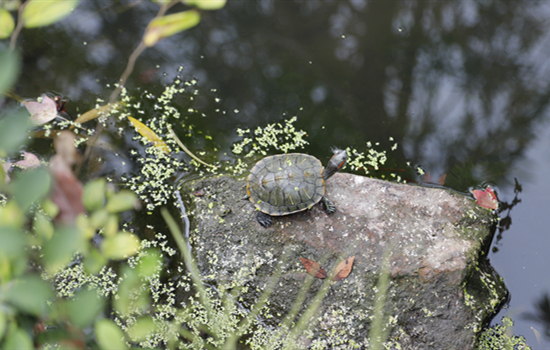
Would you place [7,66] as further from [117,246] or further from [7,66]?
[117,246]

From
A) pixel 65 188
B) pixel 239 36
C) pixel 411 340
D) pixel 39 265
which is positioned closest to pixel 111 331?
pixel 65 188

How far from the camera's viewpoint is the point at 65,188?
467mm

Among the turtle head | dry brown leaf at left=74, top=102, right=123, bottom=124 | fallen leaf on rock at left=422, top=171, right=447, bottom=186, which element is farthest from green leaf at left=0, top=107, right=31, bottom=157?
fallen leaf on rock at left=422, top=171, right=447, bottom=186

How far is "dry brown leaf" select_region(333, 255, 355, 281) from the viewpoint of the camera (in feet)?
7.50

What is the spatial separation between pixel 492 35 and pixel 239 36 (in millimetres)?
2412

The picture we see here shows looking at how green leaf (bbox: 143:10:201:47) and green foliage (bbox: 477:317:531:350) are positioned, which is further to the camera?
green foliage (bbox: 477:317:531:350)

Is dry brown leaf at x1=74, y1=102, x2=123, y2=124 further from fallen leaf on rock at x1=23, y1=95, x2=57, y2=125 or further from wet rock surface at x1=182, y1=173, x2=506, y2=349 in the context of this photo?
wet rock surface at x1=182, y1=173, x2=506, y2=349

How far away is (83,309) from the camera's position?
1.87 feet

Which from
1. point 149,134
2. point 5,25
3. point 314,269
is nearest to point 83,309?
point 5,25

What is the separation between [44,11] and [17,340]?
48 cm

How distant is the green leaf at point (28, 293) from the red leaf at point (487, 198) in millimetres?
2937

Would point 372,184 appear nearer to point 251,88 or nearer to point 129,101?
point 251,88

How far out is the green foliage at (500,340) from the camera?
94.6 inches

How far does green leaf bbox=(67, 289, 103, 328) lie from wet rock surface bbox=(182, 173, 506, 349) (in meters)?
1.84
